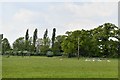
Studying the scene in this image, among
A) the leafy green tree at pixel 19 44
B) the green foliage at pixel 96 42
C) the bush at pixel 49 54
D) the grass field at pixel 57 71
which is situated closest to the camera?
the grass field at pixel 57 71

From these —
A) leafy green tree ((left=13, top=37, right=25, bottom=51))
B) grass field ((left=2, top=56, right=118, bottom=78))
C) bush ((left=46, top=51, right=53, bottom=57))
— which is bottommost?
grass field ((left=2, top=56, right=118, bottom=78))

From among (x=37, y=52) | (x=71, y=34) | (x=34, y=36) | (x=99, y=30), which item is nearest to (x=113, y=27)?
(x=99, y=30)

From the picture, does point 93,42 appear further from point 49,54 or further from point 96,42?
point 49,54

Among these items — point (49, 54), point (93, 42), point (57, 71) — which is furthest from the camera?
point (49, 54)

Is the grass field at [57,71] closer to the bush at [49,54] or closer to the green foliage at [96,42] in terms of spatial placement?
the green foliage at [96,42]

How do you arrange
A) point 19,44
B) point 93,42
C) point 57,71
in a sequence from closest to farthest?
1. point 57,71
2. point 93,42
3. point 19,44

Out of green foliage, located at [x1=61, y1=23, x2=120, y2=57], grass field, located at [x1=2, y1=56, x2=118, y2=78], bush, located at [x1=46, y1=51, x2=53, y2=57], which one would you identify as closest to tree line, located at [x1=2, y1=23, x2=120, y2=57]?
green foliage, located at [x1=61, y1=23, x2=120, y2=57]

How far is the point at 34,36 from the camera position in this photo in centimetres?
11675

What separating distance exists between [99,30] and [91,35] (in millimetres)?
3006

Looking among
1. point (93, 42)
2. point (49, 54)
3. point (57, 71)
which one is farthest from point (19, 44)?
point (57, 71)

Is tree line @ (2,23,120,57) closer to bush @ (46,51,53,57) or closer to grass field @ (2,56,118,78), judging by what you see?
bush @ (46,51,53,57)

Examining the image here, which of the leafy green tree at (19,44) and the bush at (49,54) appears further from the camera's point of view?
the leafy green tree at (19,44)

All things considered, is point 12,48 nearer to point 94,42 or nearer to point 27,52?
point 27,52

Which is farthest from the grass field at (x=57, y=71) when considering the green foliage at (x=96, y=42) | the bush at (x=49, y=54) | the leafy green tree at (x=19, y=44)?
the leafy green tree at (x=19, y=44)
